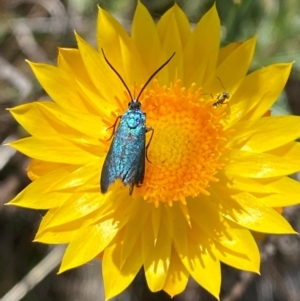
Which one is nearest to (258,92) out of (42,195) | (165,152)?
(165,152)

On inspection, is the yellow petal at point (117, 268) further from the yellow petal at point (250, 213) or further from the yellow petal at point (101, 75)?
the yellow petal at point (101, 75)

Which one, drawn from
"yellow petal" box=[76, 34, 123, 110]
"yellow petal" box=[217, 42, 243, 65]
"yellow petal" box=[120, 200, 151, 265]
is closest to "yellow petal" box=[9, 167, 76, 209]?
"yellow petal" box=[120, 200, 151, 265]

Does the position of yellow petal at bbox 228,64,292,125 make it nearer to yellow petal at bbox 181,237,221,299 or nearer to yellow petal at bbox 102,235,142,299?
yellow petal at bbox 181,237,221,299

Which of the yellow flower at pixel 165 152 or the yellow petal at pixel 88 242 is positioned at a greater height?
the yellow flower at pixel 165 152

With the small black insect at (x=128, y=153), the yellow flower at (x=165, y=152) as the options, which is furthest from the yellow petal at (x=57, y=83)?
the small black insect at (x=128, y=153)

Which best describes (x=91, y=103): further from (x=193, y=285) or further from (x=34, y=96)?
(x=193, y=285)

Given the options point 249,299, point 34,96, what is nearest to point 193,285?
point 249,299
